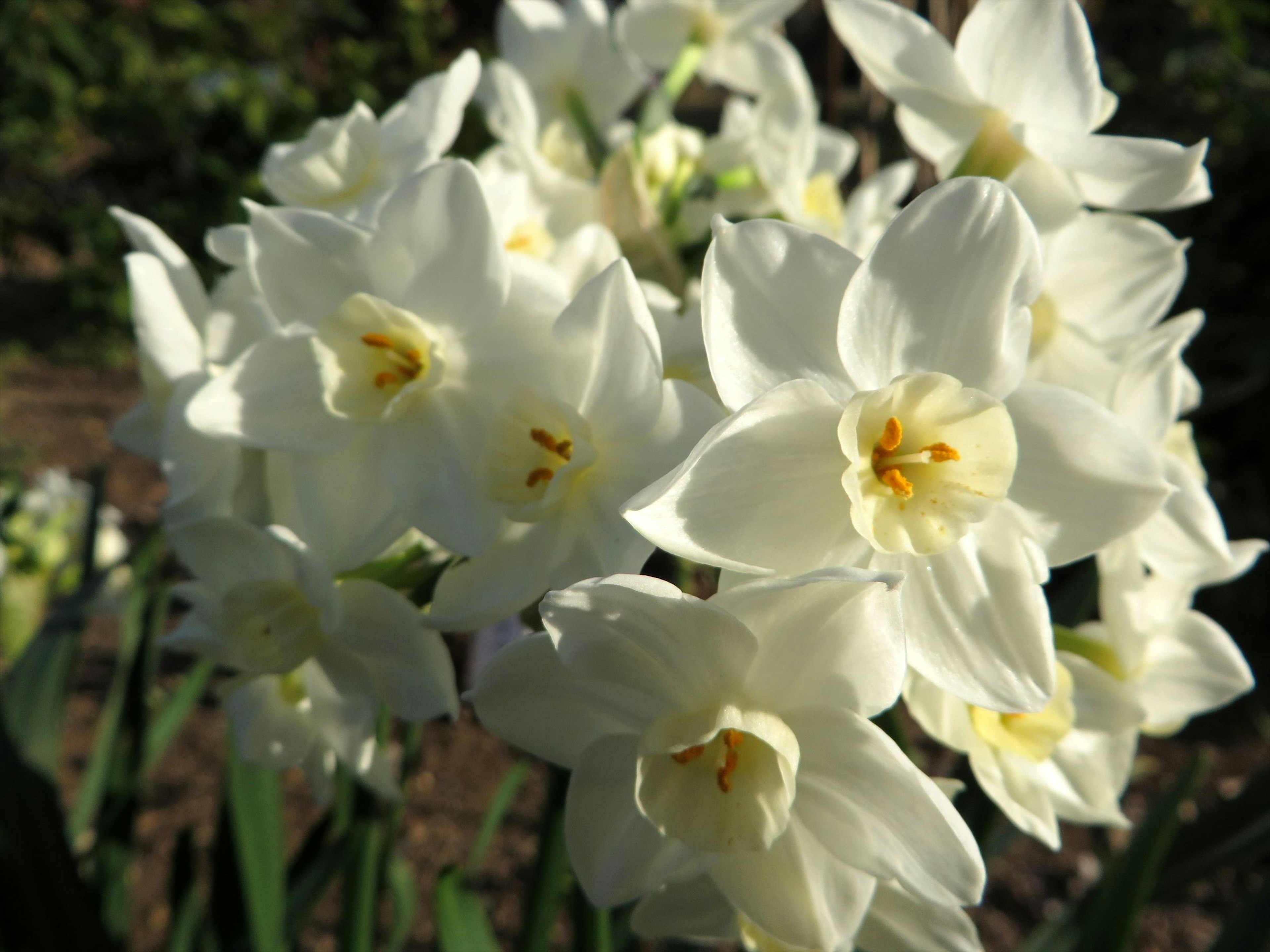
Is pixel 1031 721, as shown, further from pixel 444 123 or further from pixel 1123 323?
pixel 444 123

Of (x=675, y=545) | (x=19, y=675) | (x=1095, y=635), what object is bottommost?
(x=19, y=675)

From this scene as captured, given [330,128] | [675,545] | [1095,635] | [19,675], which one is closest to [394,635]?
[675,545]

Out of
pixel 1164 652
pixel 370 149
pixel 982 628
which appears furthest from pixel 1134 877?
pixel 370 149

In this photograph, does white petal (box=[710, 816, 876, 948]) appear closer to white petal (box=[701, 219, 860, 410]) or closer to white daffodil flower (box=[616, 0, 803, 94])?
white petal (box=[701, 219, 860, 410])

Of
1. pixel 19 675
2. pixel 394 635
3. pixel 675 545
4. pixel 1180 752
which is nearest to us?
pixel 675 545

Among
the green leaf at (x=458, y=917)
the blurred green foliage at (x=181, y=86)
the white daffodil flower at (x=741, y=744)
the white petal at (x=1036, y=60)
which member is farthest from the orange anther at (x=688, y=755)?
the blurred green foliage at (x=181, y=86)

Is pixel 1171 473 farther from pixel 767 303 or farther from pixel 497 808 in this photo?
pixel 497 808
